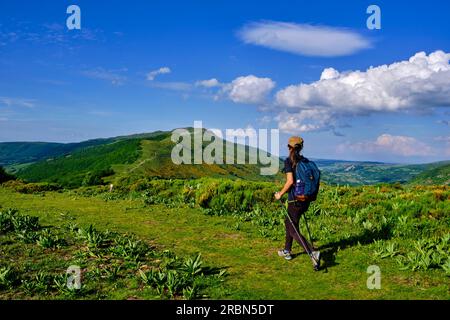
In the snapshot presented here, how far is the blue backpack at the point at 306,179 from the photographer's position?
10.0m

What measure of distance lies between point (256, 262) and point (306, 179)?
2947 millimetres

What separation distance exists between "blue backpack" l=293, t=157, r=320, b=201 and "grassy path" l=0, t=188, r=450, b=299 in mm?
2025

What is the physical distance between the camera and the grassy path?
8.82 meters

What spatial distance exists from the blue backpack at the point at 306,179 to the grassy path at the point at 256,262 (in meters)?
2.02

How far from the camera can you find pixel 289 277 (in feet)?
32.4

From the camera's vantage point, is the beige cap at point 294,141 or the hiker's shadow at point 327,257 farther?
the hiker's shadow at point 327,257

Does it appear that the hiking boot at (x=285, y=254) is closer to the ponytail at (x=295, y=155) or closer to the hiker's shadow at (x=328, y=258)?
the hiker's shadow at (x=328, y=258)

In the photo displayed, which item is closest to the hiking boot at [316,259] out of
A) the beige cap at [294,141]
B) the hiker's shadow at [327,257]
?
the hiker's shadow at [327,257]

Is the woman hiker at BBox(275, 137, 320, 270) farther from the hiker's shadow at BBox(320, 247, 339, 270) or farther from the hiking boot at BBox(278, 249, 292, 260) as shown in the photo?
the hiking boot at BBox(278, 249, 292, 260)

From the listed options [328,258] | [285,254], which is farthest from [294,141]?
[328,258]

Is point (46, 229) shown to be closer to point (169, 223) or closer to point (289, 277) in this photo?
point (169, 223)

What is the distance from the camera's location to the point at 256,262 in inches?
443

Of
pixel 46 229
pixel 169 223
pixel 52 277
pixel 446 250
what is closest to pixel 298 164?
pixel 446 250

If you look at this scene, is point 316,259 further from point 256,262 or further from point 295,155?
point 295,155
